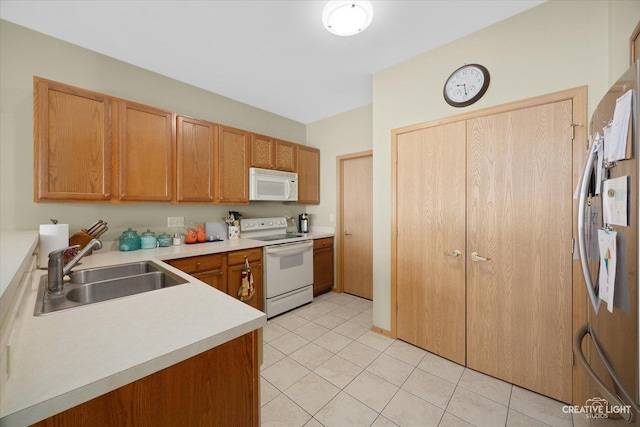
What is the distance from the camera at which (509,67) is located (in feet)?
5.84

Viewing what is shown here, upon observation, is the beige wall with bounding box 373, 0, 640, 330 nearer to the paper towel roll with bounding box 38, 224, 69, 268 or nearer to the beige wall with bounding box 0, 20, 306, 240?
the beige wall with bounding box 0, 20, 306, 240

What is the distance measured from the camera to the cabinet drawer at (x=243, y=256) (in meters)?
2.50

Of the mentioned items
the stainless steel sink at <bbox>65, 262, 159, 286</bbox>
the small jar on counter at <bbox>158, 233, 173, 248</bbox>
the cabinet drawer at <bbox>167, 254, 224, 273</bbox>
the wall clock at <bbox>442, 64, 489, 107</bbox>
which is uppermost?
the wall clock at <bbox>442, 64, 489, 107</bbox>

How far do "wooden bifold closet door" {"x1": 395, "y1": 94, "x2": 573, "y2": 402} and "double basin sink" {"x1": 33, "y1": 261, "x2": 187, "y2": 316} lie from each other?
6.38 ft

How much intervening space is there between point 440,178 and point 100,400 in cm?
229

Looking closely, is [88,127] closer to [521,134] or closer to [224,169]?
[224,169]

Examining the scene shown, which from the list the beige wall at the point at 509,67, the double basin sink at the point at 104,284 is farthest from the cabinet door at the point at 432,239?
the double basin sink at the point at 104,284

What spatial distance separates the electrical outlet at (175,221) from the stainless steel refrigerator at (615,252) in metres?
3.16

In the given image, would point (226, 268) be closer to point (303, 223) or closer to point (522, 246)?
point (303, 223)


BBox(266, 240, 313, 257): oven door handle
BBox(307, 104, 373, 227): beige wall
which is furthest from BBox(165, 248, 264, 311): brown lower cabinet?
BBox(307, 104, 373, 227): beige wall

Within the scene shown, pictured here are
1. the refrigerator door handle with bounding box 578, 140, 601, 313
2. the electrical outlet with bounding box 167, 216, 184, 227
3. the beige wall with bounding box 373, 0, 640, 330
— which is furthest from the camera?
the electrical outlet with bounding box 167, 216, 184, 227

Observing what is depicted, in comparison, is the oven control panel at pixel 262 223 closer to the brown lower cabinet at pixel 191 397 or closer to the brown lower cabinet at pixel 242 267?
the brown lower cabinet at pixel 242 267

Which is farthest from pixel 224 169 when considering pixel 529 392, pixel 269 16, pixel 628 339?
pixel 529 392

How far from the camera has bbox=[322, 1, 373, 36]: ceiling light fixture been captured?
64.2 inches
